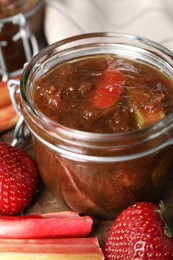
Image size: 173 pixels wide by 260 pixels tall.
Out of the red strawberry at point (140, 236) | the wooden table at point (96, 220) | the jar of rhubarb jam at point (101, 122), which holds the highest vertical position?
the jar of rhubarb jam at point (101, 122)

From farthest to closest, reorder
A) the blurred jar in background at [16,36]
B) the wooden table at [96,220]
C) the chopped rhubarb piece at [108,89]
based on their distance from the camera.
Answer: the blurred jar in background at [16,36], the wooden table at [96,220], the chopped rhubarb piece at [108,89]

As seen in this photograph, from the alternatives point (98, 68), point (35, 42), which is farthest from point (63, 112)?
point (35, 42)

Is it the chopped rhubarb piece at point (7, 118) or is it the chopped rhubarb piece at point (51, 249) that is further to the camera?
the chopped rhubarb piece at point (7, 118)

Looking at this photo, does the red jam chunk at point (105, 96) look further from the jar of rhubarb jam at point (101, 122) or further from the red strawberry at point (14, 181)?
the red strawberry at point (14, 181)

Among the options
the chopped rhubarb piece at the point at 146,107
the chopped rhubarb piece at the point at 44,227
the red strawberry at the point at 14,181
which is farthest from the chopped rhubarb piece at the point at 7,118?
the chopped rhubarb piece at the point at 146,107

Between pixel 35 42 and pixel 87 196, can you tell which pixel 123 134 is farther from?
pixel 35 42

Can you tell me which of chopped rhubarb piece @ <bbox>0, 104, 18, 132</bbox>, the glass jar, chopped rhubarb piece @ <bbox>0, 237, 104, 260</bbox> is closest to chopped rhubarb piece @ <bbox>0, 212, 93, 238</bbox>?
chopped rhubarb piece @ <bbox>0, 237, 104, 260</bbox>

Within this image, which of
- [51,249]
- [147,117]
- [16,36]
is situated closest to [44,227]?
[51,249]

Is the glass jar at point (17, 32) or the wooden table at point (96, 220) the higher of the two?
the glass jar at point (17, 32)
